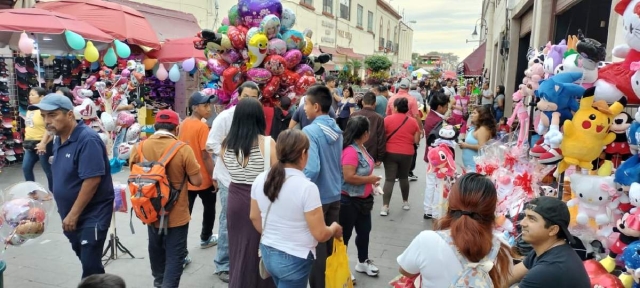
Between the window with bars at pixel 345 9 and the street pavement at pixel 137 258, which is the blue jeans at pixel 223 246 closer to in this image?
the street pavement at pixel 137 258

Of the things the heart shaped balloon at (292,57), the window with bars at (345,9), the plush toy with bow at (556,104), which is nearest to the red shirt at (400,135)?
the heart shaped balloon at (292,57)

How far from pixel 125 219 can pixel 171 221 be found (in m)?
2.80

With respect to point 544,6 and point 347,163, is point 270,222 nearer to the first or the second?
point 347,163

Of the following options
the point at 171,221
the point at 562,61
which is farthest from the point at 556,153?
Answer: the point at 171,221

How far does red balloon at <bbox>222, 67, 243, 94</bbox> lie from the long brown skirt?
298 cm

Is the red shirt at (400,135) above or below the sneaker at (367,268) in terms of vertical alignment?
above

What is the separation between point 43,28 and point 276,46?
5273 mm

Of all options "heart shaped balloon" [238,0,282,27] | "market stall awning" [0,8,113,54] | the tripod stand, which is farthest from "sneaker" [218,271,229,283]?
"market stall awning" [0,8,113,54]

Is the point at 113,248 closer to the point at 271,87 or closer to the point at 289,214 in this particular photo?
the point at 271,87

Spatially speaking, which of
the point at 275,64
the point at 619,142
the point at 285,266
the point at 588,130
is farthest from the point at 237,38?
the point at 619,142

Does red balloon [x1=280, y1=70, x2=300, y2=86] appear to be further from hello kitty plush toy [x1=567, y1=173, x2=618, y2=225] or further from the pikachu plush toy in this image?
hello kitty plush toy [x1=567, y1=173, x2=618, y2=225]

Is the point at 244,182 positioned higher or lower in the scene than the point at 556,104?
lower

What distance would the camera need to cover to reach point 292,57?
239 inches

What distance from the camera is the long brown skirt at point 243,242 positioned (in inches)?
126
